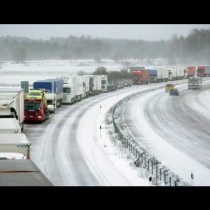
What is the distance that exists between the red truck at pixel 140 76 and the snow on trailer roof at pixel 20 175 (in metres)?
59.7

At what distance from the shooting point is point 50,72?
5372cm

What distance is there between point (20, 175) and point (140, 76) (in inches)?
2466

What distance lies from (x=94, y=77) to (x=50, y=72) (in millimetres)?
5134

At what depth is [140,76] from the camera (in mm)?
70375

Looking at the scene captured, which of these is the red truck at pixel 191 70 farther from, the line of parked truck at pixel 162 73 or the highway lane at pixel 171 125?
the highway lane at pixel 171 125

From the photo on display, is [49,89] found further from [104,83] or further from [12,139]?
[12,139]

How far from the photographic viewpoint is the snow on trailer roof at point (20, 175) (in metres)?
7.53

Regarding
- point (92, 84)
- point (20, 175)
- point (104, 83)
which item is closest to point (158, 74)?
A: point (104, 83)

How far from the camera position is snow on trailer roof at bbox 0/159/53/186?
753 cm

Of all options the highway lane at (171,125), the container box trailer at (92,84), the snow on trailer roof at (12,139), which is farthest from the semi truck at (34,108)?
the container box trailer at (92,84)

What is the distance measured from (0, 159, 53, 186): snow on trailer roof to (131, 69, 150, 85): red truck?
59.7m

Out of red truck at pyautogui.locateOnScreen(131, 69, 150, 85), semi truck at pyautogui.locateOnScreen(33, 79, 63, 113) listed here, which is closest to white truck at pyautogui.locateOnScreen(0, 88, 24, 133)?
semi truck at pyautogui.locateOnScreen(33, 79, 63, 113)
